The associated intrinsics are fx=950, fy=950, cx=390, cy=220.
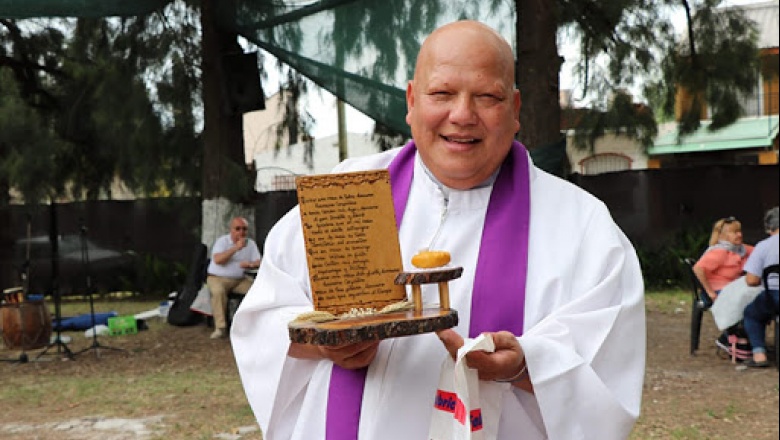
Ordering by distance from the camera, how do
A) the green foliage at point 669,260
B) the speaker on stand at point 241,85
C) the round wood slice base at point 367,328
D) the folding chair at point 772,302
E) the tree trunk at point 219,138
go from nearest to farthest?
1. the round wood slice base at point 367,328
2. the folding chair at point 772,302
3. the speaker on stand at point 241,85
4. the tree trunk at point 219,138
5. the green foliage at point 669,260

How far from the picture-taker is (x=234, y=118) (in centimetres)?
999

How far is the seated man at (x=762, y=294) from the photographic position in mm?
7500

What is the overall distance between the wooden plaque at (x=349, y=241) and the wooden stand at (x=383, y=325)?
9 centimetres

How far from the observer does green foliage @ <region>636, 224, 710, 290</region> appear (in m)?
14.4

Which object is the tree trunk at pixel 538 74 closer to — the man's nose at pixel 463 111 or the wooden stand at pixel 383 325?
the man's nose at pixel 463 111

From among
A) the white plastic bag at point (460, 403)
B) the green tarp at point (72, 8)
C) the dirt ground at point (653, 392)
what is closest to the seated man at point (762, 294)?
the dirt ground at point (653, 392)

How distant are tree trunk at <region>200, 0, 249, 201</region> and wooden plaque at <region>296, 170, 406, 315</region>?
7471mm

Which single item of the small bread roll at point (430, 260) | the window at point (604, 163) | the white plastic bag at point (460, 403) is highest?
the window at point (604, 163)

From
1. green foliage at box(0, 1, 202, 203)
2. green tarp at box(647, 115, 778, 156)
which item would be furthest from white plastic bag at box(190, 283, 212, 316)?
green tarp at box(647, 115, 778, 156)

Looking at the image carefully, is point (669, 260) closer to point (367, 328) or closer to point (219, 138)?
point (219, 138)

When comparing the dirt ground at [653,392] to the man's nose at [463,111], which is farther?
the dirt ground at [653,392]

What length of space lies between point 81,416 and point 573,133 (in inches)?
301

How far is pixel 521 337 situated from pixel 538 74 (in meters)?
5.01

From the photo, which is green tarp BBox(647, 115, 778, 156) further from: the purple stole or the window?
the purple stole
